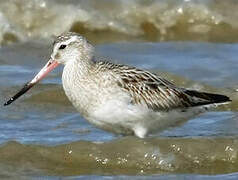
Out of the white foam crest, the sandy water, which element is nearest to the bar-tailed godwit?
the sandy water

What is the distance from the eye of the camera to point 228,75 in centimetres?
1509

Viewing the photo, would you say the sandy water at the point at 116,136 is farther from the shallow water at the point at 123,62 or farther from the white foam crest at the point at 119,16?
the white foam crest at the point at 119,16

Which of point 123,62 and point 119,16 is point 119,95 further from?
point 119,16

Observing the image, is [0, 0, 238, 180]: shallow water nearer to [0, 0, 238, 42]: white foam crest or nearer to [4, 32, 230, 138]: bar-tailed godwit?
[0, 0, 238, 42]: white foam crest

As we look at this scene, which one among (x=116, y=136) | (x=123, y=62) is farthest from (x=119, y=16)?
(x=116, y=136)

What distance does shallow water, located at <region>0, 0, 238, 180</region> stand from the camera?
11.0 meters

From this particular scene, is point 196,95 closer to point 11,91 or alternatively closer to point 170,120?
point 170,120

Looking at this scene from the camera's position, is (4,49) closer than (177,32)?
Yes

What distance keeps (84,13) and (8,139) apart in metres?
7.23

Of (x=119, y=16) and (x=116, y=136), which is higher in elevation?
(x=119, y=16)

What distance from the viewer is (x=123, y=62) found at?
15883mm

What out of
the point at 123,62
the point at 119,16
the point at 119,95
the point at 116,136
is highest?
the point at 119,16

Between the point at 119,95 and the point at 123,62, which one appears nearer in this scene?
the point at 119,95

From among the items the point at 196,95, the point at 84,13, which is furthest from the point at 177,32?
the point at 196,95
